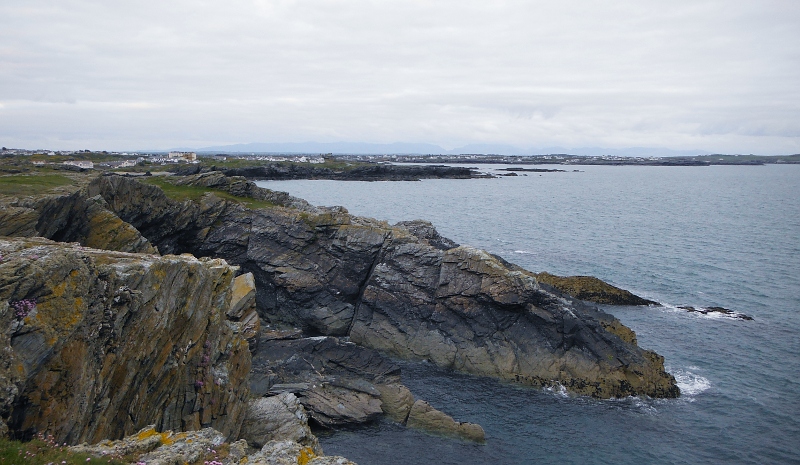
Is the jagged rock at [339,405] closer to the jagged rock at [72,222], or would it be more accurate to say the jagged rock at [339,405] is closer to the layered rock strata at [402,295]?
the layered rock strata at [402,295]

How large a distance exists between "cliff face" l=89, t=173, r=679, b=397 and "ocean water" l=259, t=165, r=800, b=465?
1.96 metres

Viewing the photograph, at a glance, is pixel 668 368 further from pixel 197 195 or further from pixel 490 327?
pixel 197 195

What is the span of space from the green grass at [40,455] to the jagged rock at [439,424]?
719 inches

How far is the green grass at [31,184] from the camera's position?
1267 inches

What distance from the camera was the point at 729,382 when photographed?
33.6 m

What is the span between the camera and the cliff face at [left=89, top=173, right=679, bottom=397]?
3434cm

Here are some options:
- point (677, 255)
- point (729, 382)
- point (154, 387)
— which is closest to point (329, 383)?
point (154, 387)

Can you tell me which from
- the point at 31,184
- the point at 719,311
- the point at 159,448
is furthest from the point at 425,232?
the point at 159,448

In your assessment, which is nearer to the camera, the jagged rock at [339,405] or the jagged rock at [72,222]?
the jagged rock at [72,222]

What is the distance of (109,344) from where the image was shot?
47.4ft

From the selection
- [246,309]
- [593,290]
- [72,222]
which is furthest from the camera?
[593,290]

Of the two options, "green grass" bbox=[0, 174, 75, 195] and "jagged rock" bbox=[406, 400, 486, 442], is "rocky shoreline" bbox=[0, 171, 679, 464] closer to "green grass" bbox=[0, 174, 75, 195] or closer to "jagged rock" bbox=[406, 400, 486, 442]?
"jagged rock" bbox=[406, 400, 486, 442]

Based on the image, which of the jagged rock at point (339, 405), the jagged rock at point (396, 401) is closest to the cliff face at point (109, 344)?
the jagged rock at point (339, 405)

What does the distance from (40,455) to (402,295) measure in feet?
98.6
